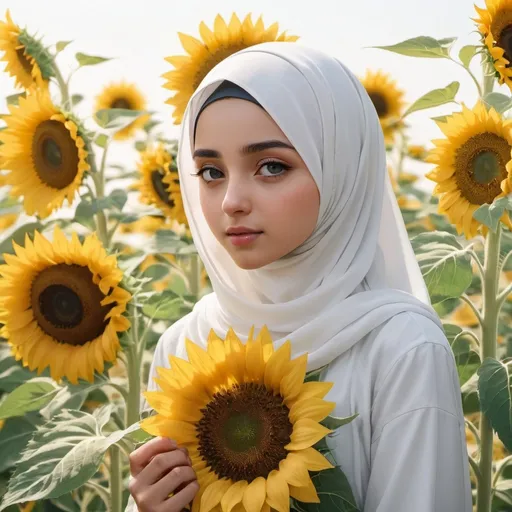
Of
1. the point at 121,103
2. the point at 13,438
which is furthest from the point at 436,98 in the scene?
the point at 121,103

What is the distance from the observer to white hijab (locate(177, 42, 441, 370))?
145cm

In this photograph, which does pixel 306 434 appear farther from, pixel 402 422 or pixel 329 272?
pixel 329 272

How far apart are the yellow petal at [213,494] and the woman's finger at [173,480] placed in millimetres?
30

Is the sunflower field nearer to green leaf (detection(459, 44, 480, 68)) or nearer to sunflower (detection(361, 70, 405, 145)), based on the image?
green leaf (detection(459, 44, 480, 68))

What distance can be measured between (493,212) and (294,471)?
917mm

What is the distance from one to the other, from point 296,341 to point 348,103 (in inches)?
15.5

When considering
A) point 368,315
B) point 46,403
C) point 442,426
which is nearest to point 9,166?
point 46,403

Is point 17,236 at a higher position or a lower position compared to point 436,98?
lower

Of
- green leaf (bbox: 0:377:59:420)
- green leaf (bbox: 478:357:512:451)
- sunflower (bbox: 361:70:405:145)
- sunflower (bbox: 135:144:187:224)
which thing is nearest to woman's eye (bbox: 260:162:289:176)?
green leaf (bbox: 478:357:512:451)

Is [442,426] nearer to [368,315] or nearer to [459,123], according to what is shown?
[368,315]

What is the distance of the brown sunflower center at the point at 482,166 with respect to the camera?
6.83 feet

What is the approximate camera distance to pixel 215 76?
1.50m

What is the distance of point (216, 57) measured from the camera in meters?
2.43

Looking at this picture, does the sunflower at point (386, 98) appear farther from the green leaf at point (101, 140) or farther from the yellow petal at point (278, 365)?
the yellow petal at point (278, 365)
